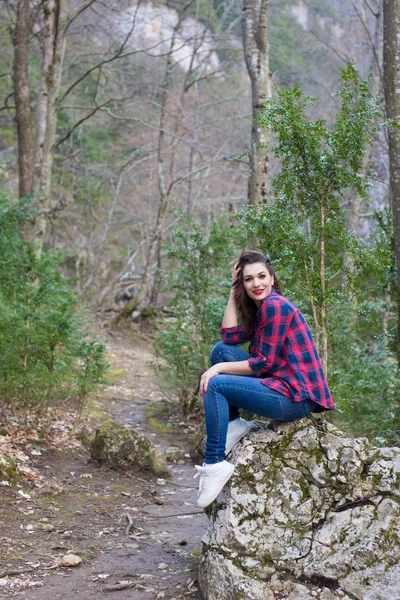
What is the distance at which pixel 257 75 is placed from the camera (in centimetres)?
804

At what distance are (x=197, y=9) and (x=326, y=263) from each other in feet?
52.5

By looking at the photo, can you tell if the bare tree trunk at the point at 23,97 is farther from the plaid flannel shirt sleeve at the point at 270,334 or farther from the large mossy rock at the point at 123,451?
the plaid flannel shirt sleeve at the point at 270,334

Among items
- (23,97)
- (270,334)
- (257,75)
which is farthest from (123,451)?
(23,97)

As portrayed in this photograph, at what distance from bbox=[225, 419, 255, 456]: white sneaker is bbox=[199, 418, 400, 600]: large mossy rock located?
0.23 ft

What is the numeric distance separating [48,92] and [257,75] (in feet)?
15.2

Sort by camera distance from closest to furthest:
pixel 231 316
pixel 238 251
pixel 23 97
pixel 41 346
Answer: pixel 231 316, pixel 41 346, pixel 238 251, pixel 23 97

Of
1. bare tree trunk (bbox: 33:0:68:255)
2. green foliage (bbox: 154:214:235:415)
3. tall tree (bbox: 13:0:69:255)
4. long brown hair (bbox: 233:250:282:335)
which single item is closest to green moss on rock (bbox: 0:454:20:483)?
long brown hair (bbox: 233:250:282:335)

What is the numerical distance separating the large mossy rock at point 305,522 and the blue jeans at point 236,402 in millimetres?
151

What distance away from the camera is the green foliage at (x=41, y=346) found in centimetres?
644

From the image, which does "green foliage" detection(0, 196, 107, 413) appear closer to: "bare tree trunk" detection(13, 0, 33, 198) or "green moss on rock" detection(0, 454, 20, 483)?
"green moss on rock" detection(0, 454, 20, 483)

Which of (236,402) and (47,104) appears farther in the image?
(47,104)

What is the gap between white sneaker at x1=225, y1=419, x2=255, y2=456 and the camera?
3840mm

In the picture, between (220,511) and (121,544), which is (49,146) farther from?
(220,511)

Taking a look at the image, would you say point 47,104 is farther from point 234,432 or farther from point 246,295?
point 234,432
